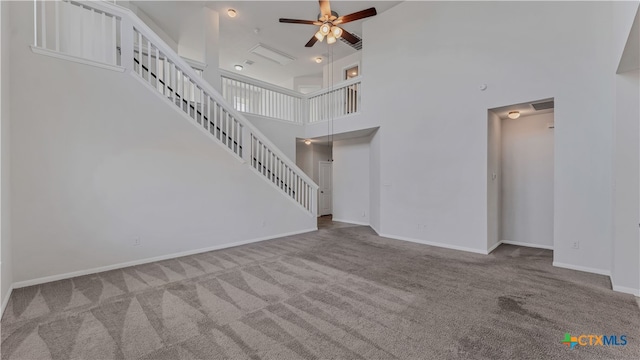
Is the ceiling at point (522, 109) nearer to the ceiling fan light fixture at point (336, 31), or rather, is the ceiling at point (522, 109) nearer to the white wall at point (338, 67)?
the ceiling fan light fixture at point (336, 31)

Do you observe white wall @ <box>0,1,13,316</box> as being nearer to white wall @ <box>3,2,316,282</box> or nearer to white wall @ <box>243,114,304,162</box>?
white wall @ <box>3,2,316,282</box>

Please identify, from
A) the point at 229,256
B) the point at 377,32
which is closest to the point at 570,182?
the point at 377,32

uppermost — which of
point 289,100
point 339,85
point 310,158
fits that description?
point 339,85

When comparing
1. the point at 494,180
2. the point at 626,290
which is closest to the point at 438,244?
the point at 494,180

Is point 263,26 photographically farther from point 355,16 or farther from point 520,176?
point 520,176

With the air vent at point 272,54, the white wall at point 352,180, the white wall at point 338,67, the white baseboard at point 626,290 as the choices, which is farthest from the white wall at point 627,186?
the air vent at point 272,54

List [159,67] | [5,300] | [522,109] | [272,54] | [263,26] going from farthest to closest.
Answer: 1. [272,54]
2. [263,26]
3. [159,67]
4. [522,109]
5. [5,300]

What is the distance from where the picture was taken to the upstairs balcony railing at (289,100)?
619cm

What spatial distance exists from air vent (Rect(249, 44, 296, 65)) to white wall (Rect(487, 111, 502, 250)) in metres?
6.13

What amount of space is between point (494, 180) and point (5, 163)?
6900mm

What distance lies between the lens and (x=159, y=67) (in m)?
4.61

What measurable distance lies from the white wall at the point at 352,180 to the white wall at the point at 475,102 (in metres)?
1.48

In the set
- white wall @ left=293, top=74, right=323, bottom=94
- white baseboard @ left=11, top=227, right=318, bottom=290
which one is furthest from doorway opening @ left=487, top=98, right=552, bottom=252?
white wall @ left=293, top=74, right=323, bottom=94

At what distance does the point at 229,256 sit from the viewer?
4.07 m
